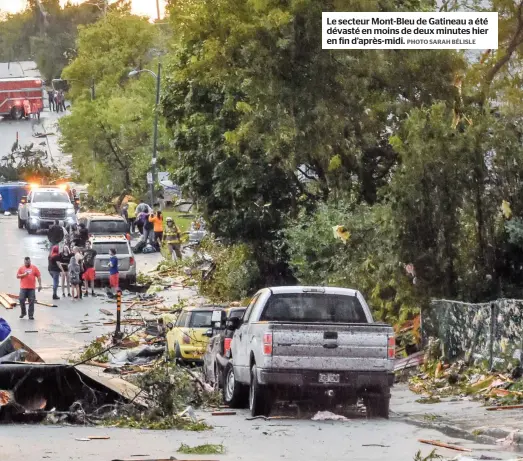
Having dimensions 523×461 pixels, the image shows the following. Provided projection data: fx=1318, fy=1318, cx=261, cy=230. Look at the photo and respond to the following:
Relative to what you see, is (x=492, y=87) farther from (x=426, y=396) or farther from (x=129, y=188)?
(x=129, y=188)

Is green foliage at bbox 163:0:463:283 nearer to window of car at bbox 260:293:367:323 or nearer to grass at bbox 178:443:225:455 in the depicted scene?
window of car at bbox 260:293:367:323

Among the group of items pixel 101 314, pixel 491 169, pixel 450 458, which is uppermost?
pixel 491 169

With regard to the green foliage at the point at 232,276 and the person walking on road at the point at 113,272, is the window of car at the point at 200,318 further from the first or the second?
the person walking on road at the point at 113,272

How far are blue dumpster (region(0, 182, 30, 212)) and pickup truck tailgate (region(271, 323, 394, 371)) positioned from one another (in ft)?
171

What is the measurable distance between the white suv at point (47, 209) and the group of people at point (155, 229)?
278 centimetres

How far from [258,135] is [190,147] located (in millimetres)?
6494

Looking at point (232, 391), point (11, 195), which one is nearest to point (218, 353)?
point (232, 391)

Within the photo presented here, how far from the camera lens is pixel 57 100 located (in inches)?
4719

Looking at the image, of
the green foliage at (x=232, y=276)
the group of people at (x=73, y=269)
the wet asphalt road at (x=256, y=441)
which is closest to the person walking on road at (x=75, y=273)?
the group of people at (x=73, y=269)

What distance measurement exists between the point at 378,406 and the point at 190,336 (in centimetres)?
956

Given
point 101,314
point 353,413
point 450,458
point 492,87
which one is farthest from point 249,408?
point 101,314

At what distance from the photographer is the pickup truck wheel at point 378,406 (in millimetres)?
17078

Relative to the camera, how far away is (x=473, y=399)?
18500 millimetres

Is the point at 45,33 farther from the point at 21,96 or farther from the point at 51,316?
the point at 51,316
